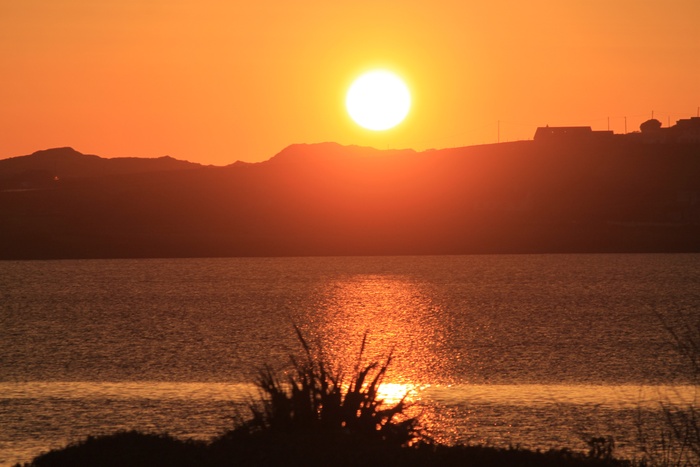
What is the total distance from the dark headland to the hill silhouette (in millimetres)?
195

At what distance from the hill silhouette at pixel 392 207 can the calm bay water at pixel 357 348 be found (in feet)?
98.2

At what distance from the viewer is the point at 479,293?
2603 inches

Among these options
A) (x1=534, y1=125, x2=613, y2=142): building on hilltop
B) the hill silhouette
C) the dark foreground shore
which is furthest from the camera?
(x1=534, y1=125, x2=613, y2=142): building on hilltop

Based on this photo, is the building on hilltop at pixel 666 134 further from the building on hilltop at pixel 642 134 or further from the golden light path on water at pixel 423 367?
the golden light path on water at pixel 423 367

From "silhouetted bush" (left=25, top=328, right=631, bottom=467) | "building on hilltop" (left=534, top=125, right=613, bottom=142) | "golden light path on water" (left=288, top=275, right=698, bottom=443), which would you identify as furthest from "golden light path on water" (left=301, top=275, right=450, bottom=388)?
"building on hilltop" (left=534, top=125, right=613, bottom=142)

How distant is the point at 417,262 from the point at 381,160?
4294 centimetres

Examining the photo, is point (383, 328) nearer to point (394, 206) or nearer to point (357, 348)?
point (357, 348)

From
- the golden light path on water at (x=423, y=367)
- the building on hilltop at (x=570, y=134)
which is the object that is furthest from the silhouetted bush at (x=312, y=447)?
the building on hilltop at (x=570, y=134)

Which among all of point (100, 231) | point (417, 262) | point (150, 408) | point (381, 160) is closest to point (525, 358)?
point (150, 408)

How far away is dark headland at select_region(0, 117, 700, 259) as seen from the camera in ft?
368

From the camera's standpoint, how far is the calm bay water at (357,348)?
62.1 ft

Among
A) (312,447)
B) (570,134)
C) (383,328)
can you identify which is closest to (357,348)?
(383,328)

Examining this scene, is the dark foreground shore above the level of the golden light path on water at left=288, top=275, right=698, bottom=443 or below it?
below

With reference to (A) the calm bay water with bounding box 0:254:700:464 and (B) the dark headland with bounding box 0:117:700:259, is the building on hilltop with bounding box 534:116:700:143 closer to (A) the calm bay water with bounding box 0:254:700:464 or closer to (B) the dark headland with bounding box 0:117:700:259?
(B) the dark headland with bounding box 0:117:700:259
